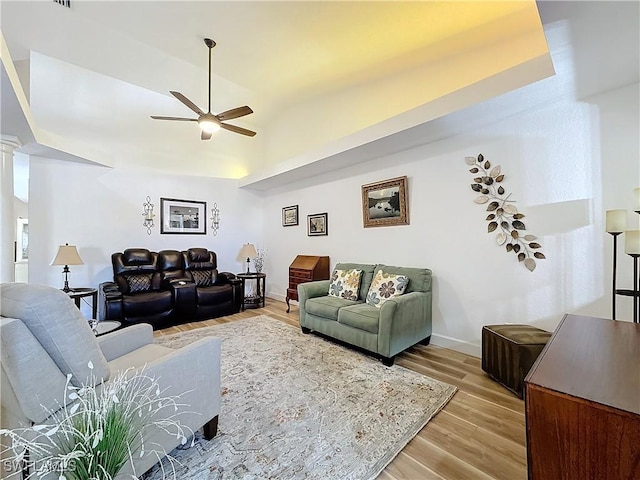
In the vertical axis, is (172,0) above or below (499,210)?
above

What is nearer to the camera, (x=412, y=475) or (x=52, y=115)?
(x=412, y=475)

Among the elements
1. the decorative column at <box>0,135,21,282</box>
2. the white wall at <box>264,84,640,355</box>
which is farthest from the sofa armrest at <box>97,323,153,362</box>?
the white wall at <box>264,84,640,355</box>

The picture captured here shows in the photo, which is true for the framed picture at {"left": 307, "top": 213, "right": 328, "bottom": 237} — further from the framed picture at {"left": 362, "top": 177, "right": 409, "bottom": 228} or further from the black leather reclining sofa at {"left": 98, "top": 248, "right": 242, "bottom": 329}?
the black leather reclining sofa at {"left": 98, "top": 248, "right": 242, "bottom": 329}

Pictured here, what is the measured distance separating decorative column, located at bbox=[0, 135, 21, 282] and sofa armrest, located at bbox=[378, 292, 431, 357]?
4.10 m

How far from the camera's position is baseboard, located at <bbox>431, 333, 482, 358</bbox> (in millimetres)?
3048

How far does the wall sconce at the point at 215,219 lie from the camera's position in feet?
19.9

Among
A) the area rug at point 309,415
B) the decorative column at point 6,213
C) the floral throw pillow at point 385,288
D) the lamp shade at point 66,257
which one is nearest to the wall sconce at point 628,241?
the area rug at point 309,415

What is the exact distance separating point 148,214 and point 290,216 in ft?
8.94

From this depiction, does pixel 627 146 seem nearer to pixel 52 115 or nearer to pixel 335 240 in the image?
pixel 335 240

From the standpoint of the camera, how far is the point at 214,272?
525cm

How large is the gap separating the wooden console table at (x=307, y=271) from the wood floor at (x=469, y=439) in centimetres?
242

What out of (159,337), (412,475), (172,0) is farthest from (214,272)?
(412,475)

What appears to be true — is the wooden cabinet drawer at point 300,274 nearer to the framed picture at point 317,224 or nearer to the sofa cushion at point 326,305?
the framed picture at point 317,224

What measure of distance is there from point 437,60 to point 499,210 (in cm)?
204
